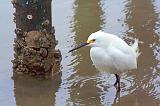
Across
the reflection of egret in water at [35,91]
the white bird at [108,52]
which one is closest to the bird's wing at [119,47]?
the white bird at [108,52]

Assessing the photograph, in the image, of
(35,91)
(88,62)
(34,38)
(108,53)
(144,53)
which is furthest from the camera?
(144,53)

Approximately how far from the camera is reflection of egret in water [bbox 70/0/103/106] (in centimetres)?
610

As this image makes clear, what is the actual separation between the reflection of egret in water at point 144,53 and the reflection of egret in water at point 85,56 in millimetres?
439

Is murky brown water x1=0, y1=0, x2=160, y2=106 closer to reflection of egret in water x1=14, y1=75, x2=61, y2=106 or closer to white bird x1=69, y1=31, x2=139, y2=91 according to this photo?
reflection of egret in water x1=14, y1=75, x2=61, y2=106

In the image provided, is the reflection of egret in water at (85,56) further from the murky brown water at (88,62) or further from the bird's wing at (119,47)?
the bird's wing at (119,47)

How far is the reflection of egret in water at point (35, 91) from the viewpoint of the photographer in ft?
19.6

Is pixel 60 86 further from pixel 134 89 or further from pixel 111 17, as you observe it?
pixel 111 17

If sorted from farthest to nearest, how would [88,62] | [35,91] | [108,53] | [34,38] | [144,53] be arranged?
[144,53] < [88,62] < [34,38] < [35,91] < [108,53]

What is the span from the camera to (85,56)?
24.3ft

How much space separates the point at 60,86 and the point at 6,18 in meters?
2.94

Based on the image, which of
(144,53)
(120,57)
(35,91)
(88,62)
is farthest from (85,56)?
(120,57)

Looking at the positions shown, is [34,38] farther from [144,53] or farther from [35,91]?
[144,53]

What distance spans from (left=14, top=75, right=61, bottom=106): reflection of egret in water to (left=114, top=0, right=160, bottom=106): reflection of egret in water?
2.91ft

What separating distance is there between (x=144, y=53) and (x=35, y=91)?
6.34 feet
